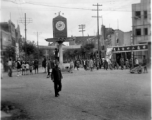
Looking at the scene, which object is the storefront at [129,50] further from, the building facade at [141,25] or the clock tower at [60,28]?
the clock tower at [60,28]

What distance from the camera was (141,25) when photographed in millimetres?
33281

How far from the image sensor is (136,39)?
126 ft

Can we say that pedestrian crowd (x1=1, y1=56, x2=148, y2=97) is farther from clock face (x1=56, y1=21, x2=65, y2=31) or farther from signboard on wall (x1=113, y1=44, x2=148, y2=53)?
clock face (x1=56, y1=21, x2=65, y2=31)

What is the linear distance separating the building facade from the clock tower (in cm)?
818

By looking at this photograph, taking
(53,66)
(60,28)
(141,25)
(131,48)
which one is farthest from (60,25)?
(141,25)

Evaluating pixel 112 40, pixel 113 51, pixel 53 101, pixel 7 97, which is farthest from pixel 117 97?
pixel 112 40

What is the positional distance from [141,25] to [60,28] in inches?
555

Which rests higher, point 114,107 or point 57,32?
point 57,32

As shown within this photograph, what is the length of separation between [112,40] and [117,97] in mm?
40900

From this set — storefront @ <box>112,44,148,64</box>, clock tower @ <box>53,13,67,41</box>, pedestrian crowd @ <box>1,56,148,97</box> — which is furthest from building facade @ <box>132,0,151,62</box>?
clock tower @ <box>53,13,67,41</box>

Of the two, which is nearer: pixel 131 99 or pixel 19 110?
pixel 19 110

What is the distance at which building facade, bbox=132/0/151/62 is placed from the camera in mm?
26795

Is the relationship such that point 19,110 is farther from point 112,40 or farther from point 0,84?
point 112,40

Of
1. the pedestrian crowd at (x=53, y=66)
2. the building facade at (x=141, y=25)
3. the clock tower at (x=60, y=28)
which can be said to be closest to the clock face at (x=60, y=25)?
the clock tower at (x=60, y=28)
